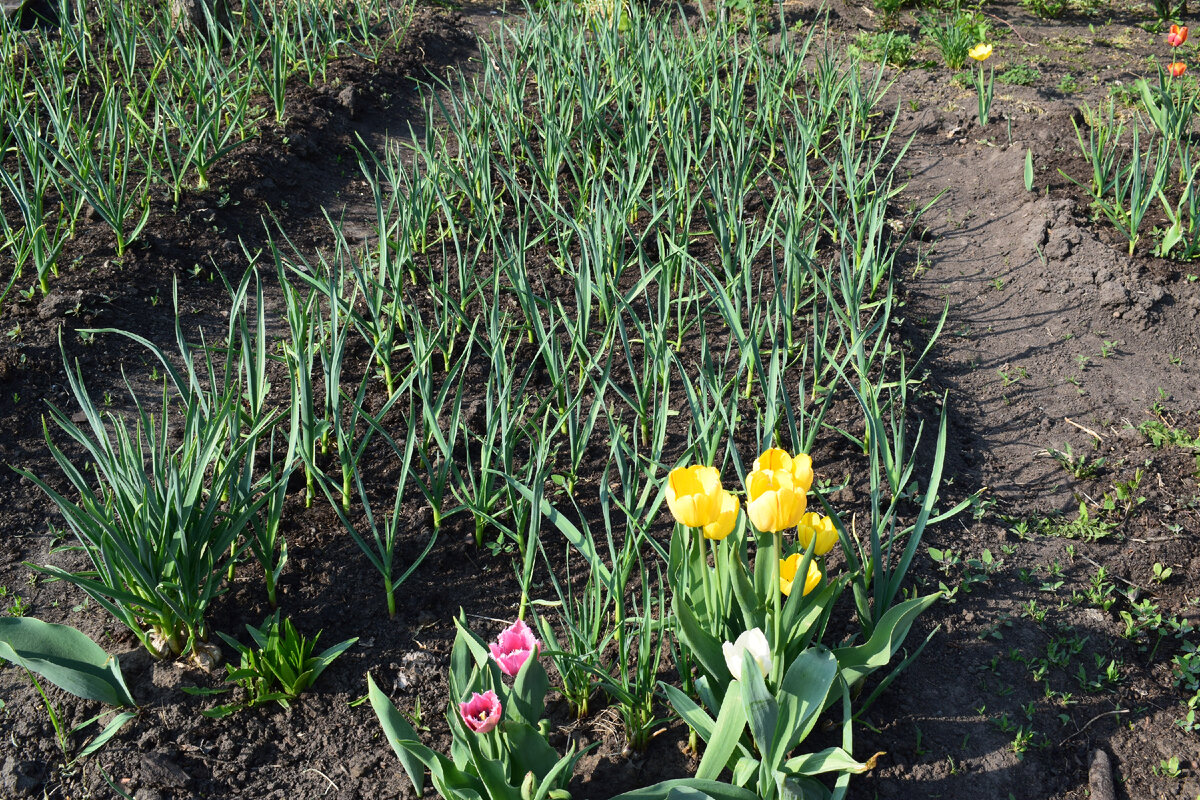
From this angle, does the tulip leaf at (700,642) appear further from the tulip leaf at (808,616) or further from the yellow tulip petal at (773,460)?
the yellow tulip petal at (773,460)

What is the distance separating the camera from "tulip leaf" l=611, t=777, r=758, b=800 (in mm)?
1402

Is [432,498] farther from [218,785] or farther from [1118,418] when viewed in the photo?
[1118,418]

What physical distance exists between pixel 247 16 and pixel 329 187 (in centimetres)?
166

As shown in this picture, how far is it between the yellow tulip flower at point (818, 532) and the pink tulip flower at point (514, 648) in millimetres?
488

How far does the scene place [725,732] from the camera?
4.60ft

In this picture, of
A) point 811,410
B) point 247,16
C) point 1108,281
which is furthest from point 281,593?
point 247,16

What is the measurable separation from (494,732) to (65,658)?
833 mm

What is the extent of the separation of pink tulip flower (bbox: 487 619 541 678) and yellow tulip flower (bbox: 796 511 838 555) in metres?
0.49

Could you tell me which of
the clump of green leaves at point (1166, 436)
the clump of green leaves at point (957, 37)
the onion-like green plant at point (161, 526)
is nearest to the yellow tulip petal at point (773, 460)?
the onion-like green plant at point (161, 526)

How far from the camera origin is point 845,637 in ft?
6.24

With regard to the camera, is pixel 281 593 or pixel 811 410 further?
pixel 811 410

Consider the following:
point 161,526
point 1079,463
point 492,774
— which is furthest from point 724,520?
point 1079,463

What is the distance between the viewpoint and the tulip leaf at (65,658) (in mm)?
1590

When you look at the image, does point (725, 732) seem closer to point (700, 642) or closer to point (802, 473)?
point (700, 642)
